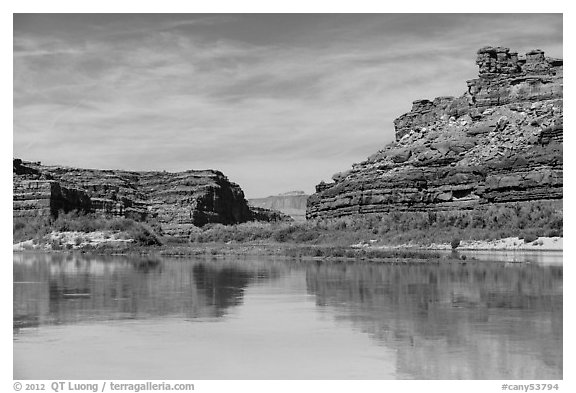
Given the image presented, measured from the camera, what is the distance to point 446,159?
78.2 metres

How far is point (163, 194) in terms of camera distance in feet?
392

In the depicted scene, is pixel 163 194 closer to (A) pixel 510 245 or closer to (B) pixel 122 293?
(A) pixel 510 245

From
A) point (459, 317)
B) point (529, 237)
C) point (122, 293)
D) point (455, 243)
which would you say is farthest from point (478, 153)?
point (459, 317)

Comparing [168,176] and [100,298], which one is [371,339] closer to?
[100,298]

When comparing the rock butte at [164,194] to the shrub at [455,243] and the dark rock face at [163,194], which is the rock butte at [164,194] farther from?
the shrub at [455,243]

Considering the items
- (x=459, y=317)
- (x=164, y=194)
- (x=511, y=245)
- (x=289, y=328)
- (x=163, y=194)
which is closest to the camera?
(x=289, y=328)

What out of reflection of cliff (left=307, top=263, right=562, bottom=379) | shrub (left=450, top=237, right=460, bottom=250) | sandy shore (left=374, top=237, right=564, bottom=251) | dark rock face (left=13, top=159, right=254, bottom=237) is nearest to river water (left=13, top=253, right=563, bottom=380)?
reflection of cliff (left=307, top=263, right=562, bottom=379)

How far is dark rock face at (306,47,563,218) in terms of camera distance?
63225 millimetres

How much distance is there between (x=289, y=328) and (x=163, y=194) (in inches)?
4314

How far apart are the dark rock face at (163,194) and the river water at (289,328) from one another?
76.9m

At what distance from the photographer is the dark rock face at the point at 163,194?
104 metres

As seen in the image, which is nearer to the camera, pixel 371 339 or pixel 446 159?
pixel 371 339

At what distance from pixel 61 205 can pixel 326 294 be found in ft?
153
